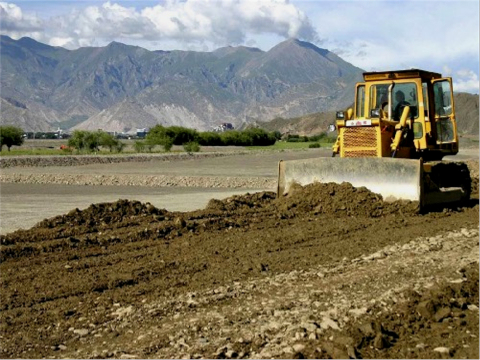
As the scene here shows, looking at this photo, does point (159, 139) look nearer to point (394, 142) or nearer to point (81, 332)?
point (394, 142)

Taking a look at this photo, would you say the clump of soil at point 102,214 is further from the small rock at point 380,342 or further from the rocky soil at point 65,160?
the rocky soil at point 65,160

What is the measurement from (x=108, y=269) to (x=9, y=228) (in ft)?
18.2

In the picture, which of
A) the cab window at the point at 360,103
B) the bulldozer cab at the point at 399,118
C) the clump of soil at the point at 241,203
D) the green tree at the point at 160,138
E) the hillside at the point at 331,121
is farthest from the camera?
the hillside at the point at 331,121

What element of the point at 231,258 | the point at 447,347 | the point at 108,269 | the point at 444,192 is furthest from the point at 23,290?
the point at 444,192

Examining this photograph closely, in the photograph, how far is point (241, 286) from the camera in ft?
31.0

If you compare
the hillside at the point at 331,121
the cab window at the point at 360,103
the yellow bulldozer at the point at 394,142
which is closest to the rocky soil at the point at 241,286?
the yellow bulldozer at the point at 394,142

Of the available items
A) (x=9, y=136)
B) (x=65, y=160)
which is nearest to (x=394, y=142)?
(x=65, y=160)

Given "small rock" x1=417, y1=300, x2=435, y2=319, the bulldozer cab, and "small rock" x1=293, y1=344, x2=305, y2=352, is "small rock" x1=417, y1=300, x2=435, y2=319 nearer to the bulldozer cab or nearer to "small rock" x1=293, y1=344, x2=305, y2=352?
"small rock" x1=293, y1=344, x2=305, y2=352

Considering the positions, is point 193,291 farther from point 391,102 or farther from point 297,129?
point 297,129

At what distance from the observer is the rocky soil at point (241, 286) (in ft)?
24.2

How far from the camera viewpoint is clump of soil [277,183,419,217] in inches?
618

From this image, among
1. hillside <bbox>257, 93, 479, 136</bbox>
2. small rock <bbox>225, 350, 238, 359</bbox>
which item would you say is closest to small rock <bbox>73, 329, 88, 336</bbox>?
small rock <bbox>225, 350, 238, 359</bbox>

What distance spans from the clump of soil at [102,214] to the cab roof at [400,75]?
5.54 metres

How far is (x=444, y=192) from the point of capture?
663 inches
